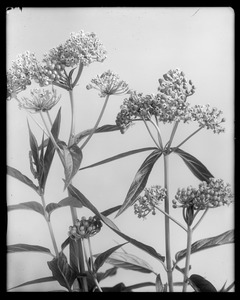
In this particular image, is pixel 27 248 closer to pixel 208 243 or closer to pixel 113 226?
pixel 113 226

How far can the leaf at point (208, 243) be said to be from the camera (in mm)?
1255

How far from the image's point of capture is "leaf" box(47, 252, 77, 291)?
1.26 metres

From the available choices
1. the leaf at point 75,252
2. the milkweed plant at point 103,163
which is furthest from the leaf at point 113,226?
the leaf at point 75,252

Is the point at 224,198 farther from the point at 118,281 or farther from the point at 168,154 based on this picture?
the point at 118,281

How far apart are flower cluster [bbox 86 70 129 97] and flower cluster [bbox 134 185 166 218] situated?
293 millimetres

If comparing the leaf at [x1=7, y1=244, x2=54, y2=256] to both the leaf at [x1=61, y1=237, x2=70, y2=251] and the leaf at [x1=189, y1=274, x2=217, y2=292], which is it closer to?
the leaf at [x1=61, y1=237, x2=70, y2=251]

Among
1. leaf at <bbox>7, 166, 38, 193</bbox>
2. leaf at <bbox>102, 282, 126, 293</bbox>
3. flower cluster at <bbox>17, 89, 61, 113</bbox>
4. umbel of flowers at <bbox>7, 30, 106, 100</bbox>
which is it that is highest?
umbel of flowers at <bbox>7, 30, 106, 100</bbox>

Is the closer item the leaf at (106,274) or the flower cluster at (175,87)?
the flower cluster at (175,87)

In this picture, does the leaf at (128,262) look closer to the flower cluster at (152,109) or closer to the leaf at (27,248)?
the leaf at (27,248)

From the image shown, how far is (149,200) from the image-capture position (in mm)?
1210

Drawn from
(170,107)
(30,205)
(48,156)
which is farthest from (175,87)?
(30,205)

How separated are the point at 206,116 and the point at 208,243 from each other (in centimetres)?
35

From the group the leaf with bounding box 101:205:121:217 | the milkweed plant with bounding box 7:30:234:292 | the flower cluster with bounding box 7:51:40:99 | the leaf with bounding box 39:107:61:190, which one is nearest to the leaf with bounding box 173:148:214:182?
the milkweed plant with bounding box 7:30:234:292

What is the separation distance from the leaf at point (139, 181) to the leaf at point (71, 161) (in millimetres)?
158
